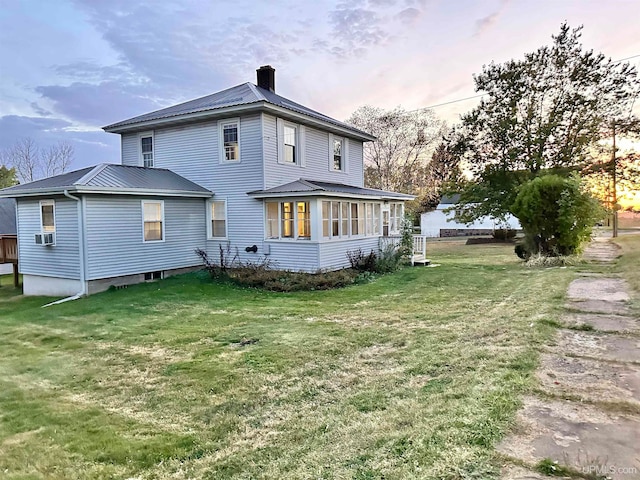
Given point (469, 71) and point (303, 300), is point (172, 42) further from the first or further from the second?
point (469, 71)

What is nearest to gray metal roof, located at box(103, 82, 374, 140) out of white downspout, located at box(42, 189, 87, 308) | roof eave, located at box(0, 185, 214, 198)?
roof eave, located at box(0, 185, 214, 198)

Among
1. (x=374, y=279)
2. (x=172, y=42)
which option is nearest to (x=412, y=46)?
(x=374, y=279)

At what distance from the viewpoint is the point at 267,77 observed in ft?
52.9

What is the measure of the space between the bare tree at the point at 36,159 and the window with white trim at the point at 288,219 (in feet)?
108

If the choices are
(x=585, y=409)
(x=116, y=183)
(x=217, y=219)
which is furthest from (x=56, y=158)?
(x=585, y=409)

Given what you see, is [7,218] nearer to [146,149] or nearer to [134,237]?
[146,149]

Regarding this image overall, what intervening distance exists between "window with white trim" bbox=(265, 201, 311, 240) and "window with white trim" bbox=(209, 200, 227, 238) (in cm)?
173

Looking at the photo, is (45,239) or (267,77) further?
(267,77)

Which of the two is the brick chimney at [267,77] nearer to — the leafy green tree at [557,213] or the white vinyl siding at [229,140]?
the white vinyl siding at [229,140]

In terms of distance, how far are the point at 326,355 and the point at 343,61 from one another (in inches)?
535

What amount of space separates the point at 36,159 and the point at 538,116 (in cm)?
4119

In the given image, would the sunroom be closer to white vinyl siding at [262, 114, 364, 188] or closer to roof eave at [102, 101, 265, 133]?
white vinyl siding at [262, 114, 364, 188]

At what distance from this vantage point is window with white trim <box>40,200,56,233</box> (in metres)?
11.9

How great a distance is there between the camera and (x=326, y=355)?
5.48 metres
